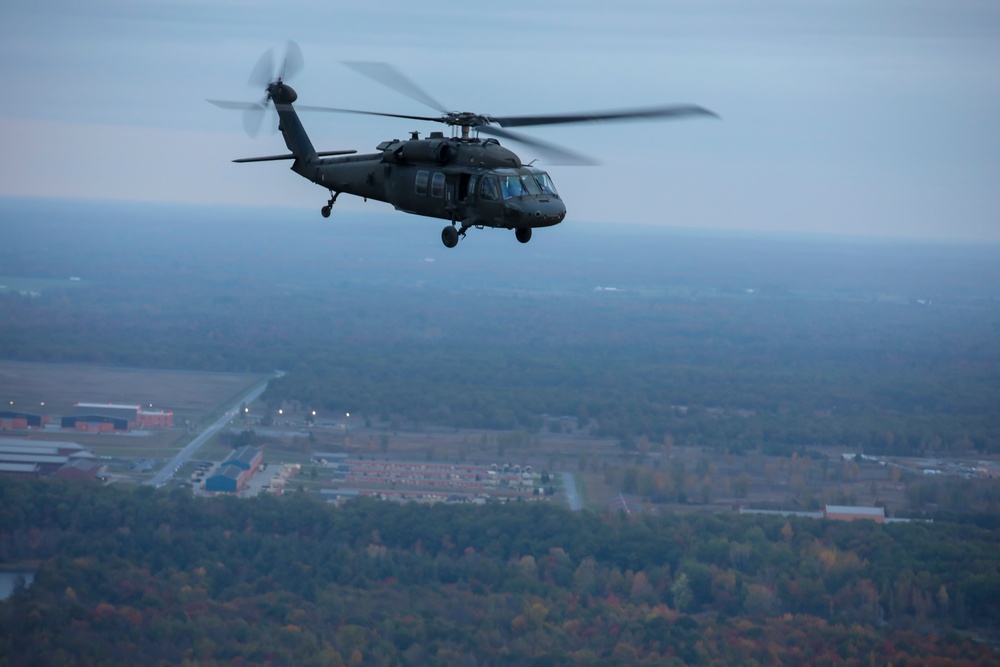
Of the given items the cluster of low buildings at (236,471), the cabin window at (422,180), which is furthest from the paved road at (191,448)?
the cabin window at (422,180)

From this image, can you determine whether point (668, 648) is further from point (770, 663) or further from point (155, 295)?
point (155, 295)

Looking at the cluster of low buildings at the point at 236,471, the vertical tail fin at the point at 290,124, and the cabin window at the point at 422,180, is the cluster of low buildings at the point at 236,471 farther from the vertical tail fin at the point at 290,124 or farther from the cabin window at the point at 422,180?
the cabin window at the point at 422,180

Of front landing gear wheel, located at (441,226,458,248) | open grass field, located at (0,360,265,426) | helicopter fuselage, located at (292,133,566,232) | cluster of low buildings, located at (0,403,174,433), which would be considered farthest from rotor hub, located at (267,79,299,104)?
open grass field, located at (0,360,265,426)

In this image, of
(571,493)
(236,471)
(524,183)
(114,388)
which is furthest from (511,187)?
(114,388)

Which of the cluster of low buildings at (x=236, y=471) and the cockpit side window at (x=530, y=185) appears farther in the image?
the cluster of low buildings at (x=236, y=471)

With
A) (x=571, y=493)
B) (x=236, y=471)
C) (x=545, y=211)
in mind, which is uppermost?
(x=545, y=211)

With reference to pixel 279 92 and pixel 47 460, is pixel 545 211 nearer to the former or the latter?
pixel 279 92
